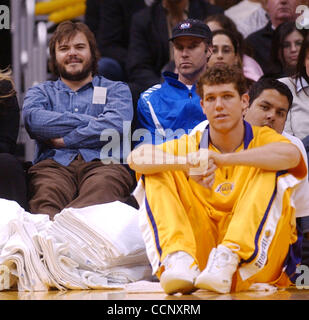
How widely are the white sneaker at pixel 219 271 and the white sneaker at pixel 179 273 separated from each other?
0.04 m

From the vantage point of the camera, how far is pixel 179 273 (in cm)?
302

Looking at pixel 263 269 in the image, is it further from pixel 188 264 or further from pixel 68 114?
pixel 68 114

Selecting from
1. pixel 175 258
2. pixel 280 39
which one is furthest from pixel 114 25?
pixel 175 258

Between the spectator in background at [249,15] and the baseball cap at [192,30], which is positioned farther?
the spectator in background at [249,15]

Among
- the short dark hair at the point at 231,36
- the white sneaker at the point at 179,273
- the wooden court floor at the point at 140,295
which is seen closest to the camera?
the wooden court floor at the point at 140,295

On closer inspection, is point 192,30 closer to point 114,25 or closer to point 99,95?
point 99,95

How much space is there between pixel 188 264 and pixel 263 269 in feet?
1.10

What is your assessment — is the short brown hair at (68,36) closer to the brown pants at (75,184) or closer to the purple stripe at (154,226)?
the brown pants at (75,184)

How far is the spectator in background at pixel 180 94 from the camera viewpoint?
436cm

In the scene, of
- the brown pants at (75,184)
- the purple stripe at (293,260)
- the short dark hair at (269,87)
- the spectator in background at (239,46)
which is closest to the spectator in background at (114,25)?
the spectator in background at (239,46)

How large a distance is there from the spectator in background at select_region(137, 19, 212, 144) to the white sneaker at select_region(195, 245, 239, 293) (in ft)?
4.48

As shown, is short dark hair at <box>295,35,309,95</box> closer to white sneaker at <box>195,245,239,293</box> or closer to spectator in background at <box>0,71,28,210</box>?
spectator in background at <box>0,71,28,210</box>

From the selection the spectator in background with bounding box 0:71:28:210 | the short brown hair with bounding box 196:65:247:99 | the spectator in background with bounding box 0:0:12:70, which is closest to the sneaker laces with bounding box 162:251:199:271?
the short brown hair with bounding box 196:65:247:99
